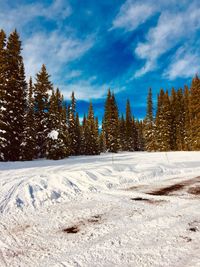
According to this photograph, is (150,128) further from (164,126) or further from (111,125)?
(111,125)

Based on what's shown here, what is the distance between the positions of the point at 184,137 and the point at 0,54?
134ft

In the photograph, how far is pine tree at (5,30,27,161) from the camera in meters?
22.6

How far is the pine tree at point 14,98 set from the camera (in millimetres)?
22578

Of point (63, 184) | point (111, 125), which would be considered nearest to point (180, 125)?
point (111, 125)

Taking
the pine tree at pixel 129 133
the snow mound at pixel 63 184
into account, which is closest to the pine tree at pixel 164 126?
the pine tree at pixel 129 133

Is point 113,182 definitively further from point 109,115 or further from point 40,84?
point 109,115

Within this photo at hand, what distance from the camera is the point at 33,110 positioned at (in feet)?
102

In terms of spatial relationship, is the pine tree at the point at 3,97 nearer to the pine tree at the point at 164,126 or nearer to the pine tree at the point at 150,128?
the pine tree at the point at 164,126

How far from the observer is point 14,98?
24.0 metres

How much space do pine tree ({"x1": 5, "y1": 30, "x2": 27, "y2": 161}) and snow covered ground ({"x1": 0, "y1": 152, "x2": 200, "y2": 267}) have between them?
14974mm

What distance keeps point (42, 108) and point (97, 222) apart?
26685 millimetres

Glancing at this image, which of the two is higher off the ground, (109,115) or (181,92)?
(181,92)

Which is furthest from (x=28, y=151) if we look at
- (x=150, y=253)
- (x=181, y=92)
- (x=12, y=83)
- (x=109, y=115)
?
(x=181, y=92)

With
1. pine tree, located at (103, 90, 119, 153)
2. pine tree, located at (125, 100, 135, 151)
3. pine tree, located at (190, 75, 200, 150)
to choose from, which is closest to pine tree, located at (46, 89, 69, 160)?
pine tree, located at (103, 90, 119, 153)
